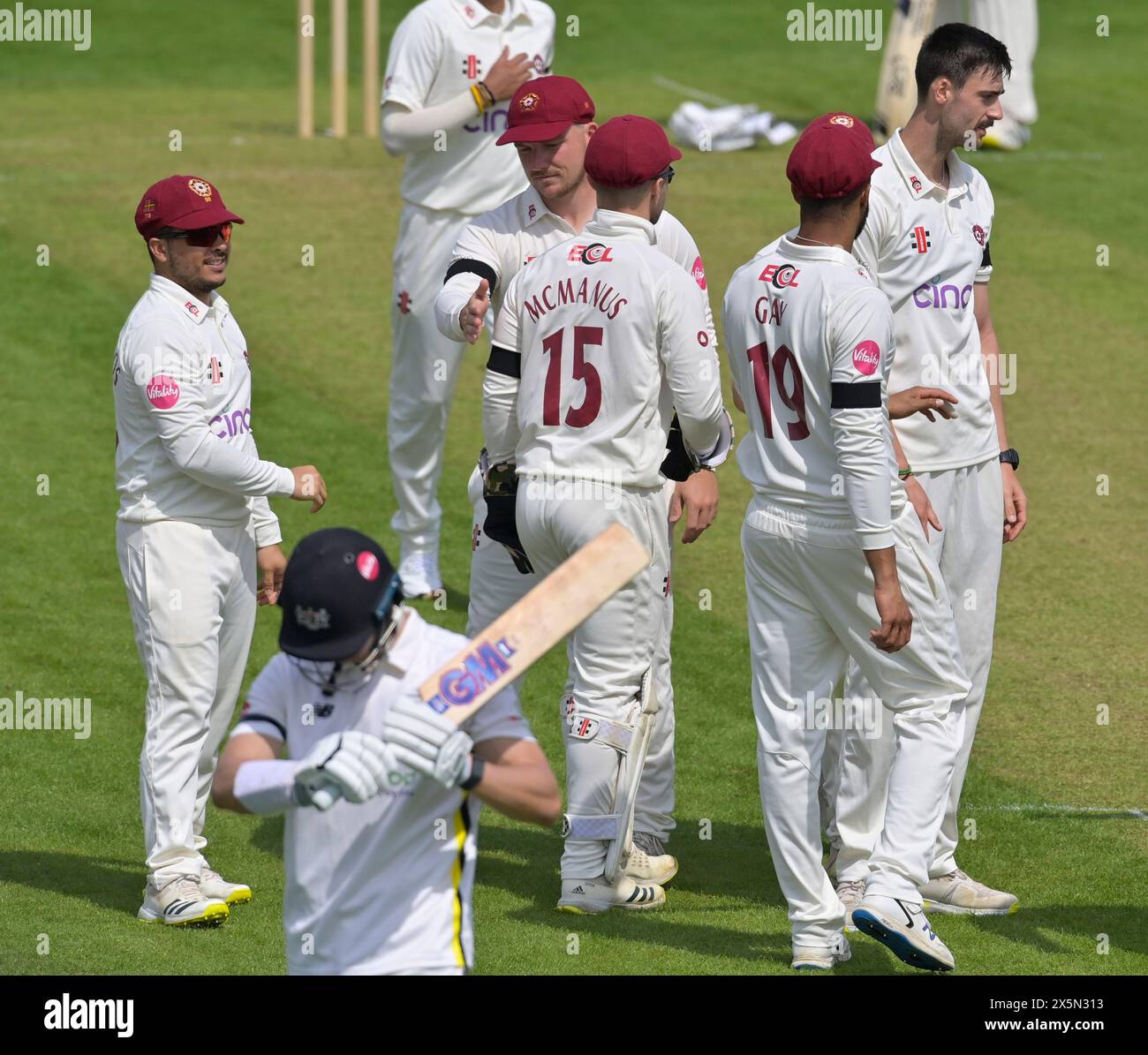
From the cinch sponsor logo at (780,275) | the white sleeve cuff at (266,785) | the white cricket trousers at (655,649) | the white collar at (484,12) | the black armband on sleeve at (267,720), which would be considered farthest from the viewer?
the white collar at (484,12)

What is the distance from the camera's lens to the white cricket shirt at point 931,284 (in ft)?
21.5

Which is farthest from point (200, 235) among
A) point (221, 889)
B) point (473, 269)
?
point (221, 889)

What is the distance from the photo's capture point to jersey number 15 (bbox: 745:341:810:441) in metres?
5.82

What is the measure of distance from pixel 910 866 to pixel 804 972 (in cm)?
51

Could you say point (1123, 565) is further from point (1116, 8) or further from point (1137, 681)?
point (1116, 8)

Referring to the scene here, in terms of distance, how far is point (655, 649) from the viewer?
6785 millimetres

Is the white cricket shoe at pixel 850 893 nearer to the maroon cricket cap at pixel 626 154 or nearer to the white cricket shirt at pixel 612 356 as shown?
the white cricket shirt at pixel 612 356

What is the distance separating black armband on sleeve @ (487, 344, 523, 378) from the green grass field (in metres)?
1.89

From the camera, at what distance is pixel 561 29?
23406 millimetres

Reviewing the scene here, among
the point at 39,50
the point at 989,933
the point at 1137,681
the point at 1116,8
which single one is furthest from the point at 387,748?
the point at 1116,8

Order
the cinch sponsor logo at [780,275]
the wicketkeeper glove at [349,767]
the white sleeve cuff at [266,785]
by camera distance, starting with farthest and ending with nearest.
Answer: the cinch sponsor logo at [780,275] < the white sleeve cuff at [266,785] < the wicketkeeper glove at [349,767]

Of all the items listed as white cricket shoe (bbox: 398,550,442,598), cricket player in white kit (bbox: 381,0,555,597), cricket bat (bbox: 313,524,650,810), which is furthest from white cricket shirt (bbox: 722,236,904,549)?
white cricket shoe (bbox: 398,550,442,598)

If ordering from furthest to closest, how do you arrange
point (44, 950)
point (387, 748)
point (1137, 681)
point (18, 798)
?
point (1137, 681) → point (18, 798) → point (44, 950) → point (387, 748)

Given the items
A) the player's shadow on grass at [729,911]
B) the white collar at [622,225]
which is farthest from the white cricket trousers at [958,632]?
the white collar at [622,225]
